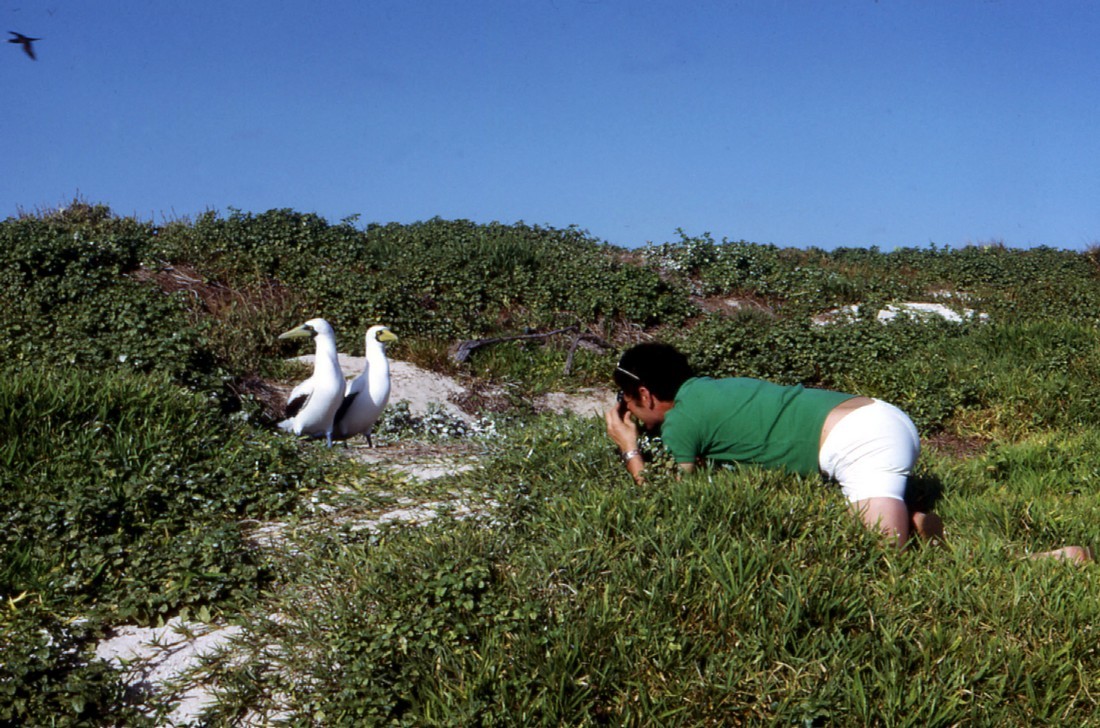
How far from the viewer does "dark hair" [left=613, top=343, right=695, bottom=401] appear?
4.75 meters

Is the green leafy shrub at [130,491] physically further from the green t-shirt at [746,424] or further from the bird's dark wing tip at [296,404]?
the green t-shirt at [746,424]

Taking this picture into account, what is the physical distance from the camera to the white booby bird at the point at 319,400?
22.8 feet

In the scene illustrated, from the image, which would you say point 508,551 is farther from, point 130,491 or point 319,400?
point 319,400

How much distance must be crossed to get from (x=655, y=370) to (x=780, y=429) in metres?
0.65

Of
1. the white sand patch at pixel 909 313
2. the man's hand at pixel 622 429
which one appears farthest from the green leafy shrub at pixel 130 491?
the white sand patch at pixel 909 313

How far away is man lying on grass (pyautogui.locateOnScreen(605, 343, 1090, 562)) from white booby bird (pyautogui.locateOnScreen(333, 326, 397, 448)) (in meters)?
2.80

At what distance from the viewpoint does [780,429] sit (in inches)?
183

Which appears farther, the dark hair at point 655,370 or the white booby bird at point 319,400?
the white booby bird at point 319,400

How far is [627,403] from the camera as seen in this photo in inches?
195

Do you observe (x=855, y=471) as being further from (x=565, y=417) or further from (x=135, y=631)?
(x=135, y=631)

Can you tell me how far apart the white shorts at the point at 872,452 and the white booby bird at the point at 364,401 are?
11.8 ft

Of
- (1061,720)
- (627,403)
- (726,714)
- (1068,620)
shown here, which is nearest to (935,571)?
(1068,620)

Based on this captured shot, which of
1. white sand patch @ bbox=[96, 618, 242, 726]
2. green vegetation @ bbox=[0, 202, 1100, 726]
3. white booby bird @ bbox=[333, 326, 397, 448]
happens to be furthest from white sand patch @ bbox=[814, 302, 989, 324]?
white sand patch @ bbox=[96, 618, 242, 726]

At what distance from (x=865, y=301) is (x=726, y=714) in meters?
9.67
